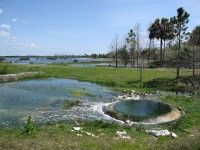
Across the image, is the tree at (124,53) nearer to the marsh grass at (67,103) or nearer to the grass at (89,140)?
the marsh grass at (67,103)

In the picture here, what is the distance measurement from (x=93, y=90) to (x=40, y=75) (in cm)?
1839

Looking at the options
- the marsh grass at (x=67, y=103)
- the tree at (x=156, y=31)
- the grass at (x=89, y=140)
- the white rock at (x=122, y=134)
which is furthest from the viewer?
the tree at (x=156, y=31)

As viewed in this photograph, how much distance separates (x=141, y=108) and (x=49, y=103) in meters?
9.77

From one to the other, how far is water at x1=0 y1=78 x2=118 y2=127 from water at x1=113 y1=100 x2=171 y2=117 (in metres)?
2.05

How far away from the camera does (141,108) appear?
27.3 meters

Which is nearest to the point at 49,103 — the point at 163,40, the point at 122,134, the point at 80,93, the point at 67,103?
the point at 67,103

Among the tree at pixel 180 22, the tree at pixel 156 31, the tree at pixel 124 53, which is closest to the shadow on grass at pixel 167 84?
the tree at pixel 180 22

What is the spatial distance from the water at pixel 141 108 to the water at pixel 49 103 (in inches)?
80.5

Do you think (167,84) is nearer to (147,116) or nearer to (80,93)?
(80,93)

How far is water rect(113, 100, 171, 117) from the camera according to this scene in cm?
2505

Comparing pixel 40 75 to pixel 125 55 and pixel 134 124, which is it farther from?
pixel 125 55

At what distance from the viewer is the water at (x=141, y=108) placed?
2505cm

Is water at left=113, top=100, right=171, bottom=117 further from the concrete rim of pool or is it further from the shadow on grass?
the shadow on grass

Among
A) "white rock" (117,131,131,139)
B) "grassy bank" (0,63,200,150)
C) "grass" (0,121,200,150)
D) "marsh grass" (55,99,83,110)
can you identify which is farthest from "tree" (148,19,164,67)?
"white rock" (117,131,131,139)
